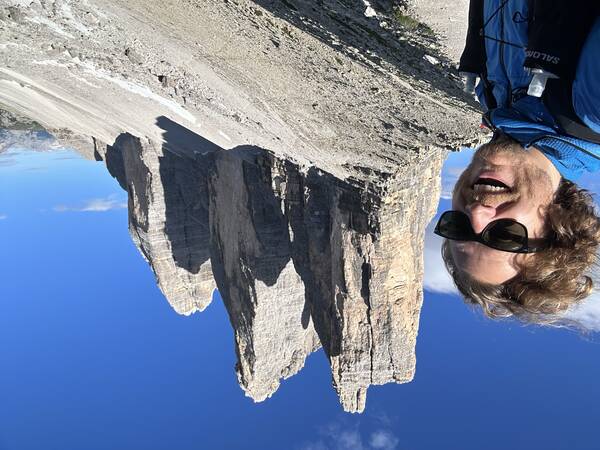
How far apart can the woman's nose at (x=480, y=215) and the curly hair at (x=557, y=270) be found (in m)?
0.27

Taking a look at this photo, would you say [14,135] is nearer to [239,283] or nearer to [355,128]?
[239,283]

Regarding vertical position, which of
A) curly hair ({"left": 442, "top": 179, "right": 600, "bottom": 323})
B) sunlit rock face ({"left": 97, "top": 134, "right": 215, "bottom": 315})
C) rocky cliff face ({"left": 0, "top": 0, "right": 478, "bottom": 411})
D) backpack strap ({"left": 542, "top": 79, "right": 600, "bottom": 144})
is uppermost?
backpack strap ({"left": 542, "top": 79, "right": 600, "bottom": 144})

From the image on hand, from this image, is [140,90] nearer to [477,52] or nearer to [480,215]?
[477,52]

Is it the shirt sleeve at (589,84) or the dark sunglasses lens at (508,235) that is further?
the dark sunglasses lens at (508,235)

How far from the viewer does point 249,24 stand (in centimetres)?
404

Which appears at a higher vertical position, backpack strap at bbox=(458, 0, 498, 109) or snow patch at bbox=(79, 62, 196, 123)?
backpack strap at bbox=(458, 0, 498, 109)

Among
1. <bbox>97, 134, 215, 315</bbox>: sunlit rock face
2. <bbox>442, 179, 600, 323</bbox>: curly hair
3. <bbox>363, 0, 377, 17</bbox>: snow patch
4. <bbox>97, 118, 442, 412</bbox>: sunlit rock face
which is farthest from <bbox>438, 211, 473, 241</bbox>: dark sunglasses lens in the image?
<bbox>97, 134, 215, 315</bbox>: sunlit rock face

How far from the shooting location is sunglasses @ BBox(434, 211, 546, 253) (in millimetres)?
1858

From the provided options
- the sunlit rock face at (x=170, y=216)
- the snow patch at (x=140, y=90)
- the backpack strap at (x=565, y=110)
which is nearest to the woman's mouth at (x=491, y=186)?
the backpack strap at (x=565, y=110)

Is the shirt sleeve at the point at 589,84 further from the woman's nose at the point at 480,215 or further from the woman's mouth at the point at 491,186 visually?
the woman's nose at the point at 480,215

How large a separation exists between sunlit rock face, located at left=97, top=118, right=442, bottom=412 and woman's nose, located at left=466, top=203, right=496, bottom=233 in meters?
5.26

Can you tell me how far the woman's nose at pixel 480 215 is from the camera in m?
1.87

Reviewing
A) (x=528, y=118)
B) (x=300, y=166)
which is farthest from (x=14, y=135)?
(x=528, y=118)

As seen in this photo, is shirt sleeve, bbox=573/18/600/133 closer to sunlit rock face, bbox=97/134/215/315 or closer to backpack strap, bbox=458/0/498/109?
backpack strap, bbox=458/0/498/109
